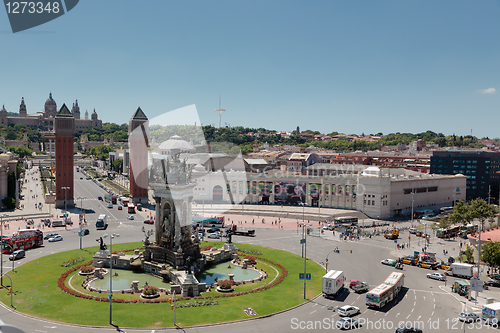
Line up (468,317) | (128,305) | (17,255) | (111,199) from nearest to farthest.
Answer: (468,317) → (128,305) → (17,255) → (111,199)

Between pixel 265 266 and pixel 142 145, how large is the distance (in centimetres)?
6730

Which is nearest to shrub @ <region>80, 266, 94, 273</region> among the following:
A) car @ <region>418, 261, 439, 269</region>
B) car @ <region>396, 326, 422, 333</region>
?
car @ <region>396, 326, 422, 333</region>

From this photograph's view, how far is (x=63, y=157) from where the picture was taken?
3878 inches

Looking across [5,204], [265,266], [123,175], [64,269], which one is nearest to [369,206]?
[265,266]

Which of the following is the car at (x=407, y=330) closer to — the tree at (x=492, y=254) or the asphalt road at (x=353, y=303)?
the asphalt road at (x=353, y=303)

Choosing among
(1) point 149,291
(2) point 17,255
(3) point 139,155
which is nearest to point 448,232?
(1) point 149,291

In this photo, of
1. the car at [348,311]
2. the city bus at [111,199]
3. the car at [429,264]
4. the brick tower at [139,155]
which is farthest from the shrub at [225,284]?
the city bus at [111,199]

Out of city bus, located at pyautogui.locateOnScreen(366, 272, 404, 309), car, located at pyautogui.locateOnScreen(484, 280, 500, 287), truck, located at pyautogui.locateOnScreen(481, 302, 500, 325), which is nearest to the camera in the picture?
truck, located at pyautogui.locateOnScreen(481, 302, 500, 325)

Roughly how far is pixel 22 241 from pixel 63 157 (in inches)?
1772

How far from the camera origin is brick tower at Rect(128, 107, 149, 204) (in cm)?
10500

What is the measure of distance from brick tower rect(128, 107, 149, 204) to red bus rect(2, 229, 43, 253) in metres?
44.7

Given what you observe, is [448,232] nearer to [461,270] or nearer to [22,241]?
[461,270]

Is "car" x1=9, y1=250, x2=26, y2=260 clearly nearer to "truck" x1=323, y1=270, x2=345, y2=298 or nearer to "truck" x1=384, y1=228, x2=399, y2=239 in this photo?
"truck" x1=323, y1=270, x2=345, y2=298

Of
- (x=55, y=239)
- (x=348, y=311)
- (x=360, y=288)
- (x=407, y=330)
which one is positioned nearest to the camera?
(x=407, y=330)
